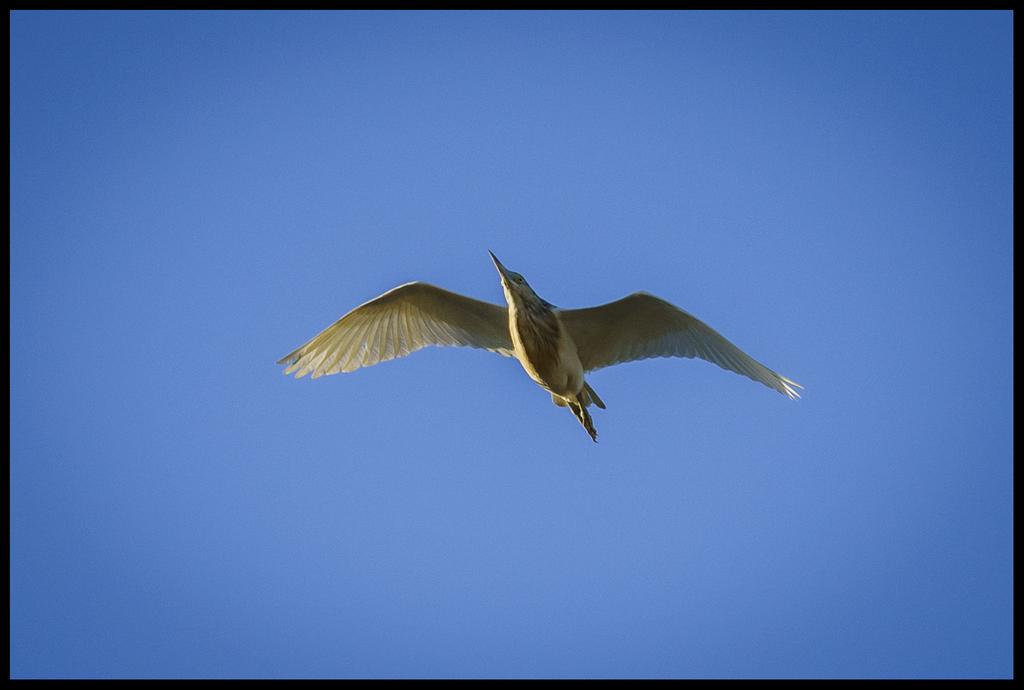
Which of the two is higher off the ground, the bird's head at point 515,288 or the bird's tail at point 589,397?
the bird's head at point 515,288

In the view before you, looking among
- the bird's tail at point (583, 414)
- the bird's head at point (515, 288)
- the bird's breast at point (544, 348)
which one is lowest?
the bird's tail at point (583, 414)

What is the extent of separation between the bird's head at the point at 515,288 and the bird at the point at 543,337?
19 mm

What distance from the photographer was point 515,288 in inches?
430

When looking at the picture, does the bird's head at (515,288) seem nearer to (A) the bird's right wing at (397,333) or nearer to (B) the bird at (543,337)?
(B) the bird at (543,337)

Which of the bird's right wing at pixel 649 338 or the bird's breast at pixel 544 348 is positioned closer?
the bird's breast at pixel 544 348

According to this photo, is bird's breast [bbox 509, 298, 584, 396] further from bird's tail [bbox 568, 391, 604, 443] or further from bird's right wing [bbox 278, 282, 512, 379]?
bird's right wing [bbox 278, 282, 512, 379]

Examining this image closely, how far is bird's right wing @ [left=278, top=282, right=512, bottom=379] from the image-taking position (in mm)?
11875

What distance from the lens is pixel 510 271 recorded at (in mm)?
11094

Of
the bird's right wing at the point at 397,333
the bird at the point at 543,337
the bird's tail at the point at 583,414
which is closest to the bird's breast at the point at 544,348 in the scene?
the bird at the point at 543,337

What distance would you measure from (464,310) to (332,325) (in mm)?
1504

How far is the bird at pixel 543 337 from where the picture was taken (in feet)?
36.9

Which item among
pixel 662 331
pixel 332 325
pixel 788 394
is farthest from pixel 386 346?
pixel 788 394

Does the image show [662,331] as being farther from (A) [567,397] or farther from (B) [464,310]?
(B) [464,310]

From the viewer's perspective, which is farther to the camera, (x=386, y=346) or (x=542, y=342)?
(x=386, y=346)
